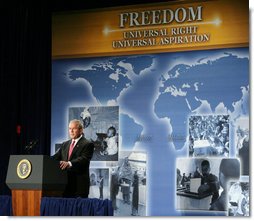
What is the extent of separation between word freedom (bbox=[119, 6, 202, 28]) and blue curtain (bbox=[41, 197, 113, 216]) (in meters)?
3.03

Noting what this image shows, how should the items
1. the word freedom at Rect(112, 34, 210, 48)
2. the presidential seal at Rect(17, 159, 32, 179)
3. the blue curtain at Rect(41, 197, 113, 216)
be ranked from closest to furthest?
1. the blue curtain at Rect(41, 197, 113, 216)
2. the presidential seal at Rect(17, 159, 32, 179)
3. the word freedom at Rect(112, 34, 210, 48)

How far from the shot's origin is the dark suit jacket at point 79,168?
15.6 feet

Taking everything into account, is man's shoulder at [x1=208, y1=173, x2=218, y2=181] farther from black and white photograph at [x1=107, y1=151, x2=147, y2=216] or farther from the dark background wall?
the dark background wall

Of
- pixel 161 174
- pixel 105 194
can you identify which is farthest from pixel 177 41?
pixel 105 194

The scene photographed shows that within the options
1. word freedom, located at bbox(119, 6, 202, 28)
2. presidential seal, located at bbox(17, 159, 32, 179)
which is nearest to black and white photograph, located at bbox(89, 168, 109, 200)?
word freedom, located at bbox(119, 6, 202, 28)

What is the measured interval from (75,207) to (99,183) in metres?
2.46

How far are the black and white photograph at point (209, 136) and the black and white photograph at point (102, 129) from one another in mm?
949

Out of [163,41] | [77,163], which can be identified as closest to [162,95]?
[163,41]

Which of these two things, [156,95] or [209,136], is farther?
[156,95]

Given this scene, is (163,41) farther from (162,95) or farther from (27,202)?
(27,202)

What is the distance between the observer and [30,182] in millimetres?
3803

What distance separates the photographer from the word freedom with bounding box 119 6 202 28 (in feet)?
19.8

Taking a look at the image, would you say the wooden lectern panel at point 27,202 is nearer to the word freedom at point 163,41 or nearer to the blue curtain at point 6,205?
the blue curtain at point 6,205

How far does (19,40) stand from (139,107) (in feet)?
6.12
